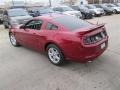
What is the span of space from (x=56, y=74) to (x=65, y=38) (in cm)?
103

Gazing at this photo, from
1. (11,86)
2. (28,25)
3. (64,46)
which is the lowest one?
(11,86)

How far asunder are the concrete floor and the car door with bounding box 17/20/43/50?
0.48 metres

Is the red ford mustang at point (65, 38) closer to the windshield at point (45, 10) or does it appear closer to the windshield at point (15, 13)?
the windshield at point (15, 13)

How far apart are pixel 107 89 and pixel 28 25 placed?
382 centimetres

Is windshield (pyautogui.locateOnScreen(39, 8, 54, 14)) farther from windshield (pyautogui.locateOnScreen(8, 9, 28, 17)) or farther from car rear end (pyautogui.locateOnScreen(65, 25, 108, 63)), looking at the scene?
car rear end (pyautogui.locateOnScreen(65, 25, 108, 63))

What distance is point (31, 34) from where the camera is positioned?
249 inches

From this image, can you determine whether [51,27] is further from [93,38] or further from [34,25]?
[93,38]

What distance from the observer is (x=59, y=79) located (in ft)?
15.6

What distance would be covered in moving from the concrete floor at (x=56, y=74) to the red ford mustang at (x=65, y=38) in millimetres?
380

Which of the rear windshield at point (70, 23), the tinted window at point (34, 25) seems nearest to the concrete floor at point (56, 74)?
the tinted window at point (34, 25)

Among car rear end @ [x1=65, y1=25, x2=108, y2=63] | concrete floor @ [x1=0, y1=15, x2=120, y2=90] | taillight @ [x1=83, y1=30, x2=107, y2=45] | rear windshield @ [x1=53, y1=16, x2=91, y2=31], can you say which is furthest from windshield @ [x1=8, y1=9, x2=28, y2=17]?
car rear end @ [x1=65, y1=25, x2=108, y2=63]

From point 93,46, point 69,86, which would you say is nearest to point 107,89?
point 69,86

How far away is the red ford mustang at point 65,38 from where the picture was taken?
482 cm

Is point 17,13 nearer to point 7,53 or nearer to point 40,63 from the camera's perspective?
point 7,53
